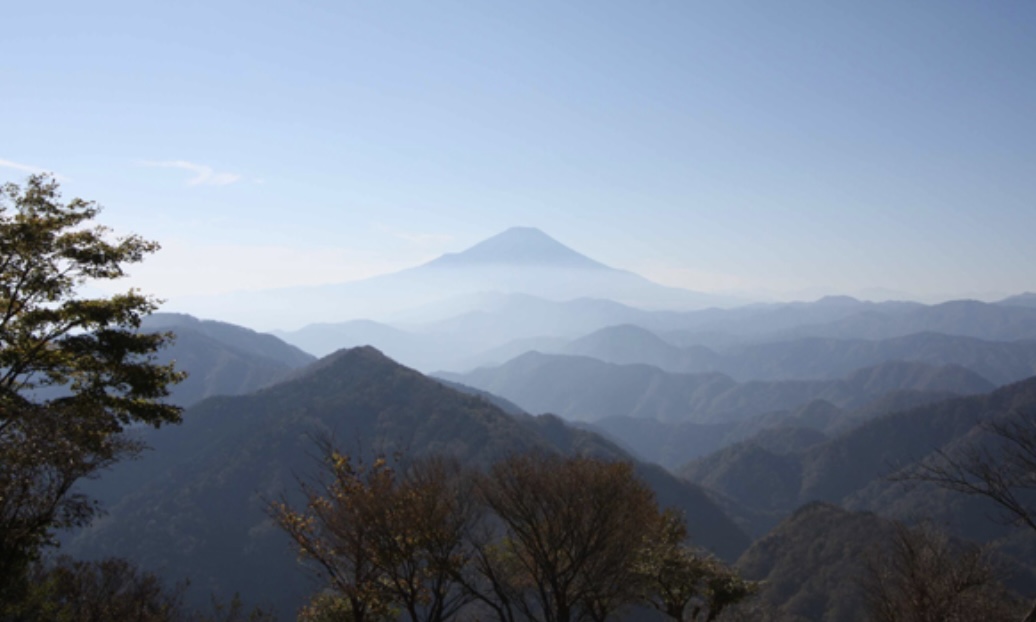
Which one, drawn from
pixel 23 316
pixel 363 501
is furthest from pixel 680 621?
pixel 23 316

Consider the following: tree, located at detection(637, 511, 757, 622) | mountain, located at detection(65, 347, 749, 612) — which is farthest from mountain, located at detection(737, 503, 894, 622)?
tree, located at detection(637, 511, 757, 622)

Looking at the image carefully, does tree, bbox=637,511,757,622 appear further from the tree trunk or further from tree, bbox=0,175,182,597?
tree, bbox=0,175,182,597

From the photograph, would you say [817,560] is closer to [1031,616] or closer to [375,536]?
[1031,616]

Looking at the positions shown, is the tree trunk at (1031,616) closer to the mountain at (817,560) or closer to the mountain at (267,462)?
the mountain at (817,560)

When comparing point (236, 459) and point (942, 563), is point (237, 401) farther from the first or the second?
point (942, 563)

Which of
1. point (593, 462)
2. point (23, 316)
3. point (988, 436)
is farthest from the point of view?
point (988, 436)

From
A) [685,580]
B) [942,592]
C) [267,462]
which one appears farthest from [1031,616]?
[267,462]
